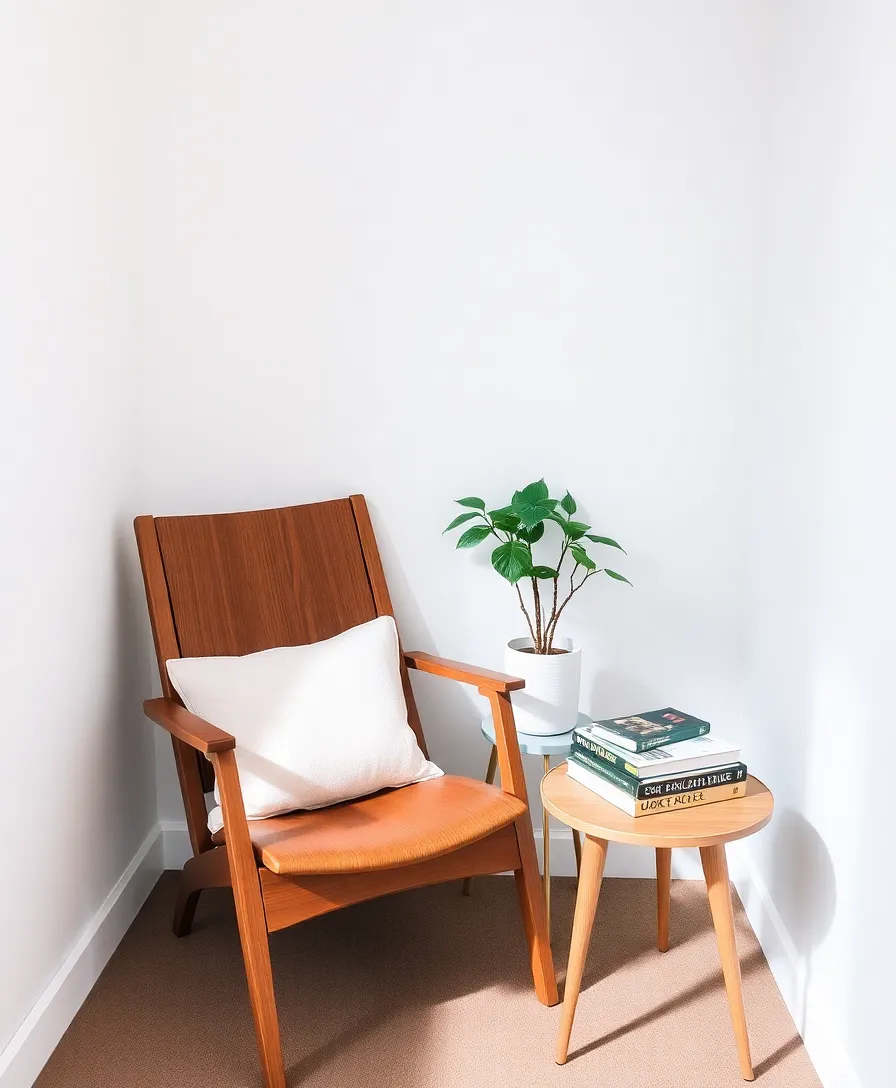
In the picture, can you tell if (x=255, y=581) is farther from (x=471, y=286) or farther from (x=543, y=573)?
(x=471, y=286)

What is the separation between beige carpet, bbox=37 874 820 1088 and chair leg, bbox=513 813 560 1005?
48 millimetres

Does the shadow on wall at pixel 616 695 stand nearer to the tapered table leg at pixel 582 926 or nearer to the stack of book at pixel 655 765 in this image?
the stack of book at pixel 655 765

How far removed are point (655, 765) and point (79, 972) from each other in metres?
1.18

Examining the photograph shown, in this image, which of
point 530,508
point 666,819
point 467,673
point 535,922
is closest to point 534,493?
point 530,508

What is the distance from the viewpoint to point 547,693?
2006mm

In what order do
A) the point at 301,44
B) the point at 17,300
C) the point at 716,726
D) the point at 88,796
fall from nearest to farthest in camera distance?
the point at 17,300, the point at 88,796, the point at 301,44, the point at 716,726

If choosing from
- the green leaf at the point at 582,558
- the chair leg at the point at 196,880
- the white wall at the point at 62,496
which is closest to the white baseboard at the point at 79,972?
the white wall at the point at 62,496

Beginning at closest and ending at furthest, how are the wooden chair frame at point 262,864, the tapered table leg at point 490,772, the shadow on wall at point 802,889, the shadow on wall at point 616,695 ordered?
the wooden chair frame at point 262,864 < the shadow on wall at point 802,889 < the tapered table leg at point 490,772 < the shadow on wall at point 616,695

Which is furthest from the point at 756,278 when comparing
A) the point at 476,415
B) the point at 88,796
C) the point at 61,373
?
the point at 88,796

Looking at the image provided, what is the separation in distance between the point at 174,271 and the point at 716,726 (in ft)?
5.73

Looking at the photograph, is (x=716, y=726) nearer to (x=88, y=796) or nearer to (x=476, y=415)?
(x=476, y=415)

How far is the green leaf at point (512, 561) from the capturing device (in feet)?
6.44

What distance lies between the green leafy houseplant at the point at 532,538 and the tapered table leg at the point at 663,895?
502 millimetres

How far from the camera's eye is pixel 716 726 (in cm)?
231
